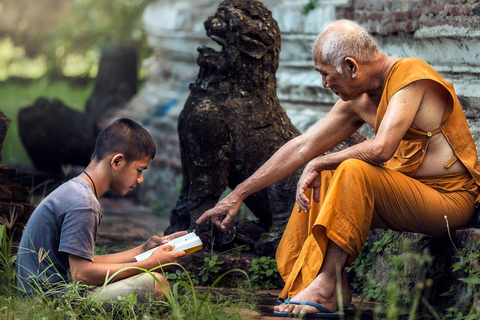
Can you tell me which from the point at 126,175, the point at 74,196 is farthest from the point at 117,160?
the point at 74,196

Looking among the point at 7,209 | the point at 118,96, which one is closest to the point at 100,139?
the point at 7,209

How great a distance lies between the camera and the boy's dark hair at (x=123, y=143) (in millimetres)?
2969

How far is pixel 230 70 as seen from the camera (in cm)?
391

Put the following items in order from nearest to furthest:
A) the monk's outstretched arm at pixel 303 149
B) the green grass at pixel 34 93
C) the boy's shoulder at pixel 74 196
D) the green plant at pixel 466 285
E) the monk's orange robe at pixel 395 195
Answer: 1. the green plant at pixel 466 285
2. the boy's shoulder at pixel 74 196
3. the monk's orange robe at pixel 395 195
4. the monk's outstretched arm at pixel 303 149
5. the green grass at pixel 34 93

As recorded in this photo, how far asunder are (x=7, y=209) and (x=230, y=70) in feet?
4.84

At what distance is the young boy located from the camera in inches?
107

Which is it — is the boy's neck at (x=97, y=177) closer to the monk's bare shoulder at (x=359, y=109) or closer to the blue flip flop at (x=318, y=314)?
the blue flip flop at (x=318, y=314)

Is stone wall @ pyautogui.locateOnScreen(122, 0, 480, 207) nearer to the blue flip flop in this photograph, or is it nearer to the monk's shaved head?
the monk's shaved head

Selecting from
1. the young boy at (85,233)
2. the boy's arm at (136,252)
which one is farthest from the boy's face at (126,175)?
the boy's arm at (136,252)

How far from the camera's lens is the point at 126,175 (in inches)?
117

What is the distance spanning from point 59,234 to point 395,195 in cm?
146

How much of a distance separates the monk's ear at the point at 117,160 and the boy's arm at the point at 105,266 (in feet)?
1.36

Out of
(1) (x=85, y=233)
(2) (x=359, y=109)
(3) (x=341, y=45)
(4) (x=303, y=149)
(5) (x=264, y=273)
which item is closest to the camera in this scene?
(1) (x=85, y=233)

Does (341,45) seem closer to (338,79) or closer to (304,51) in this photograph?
(338,79)
